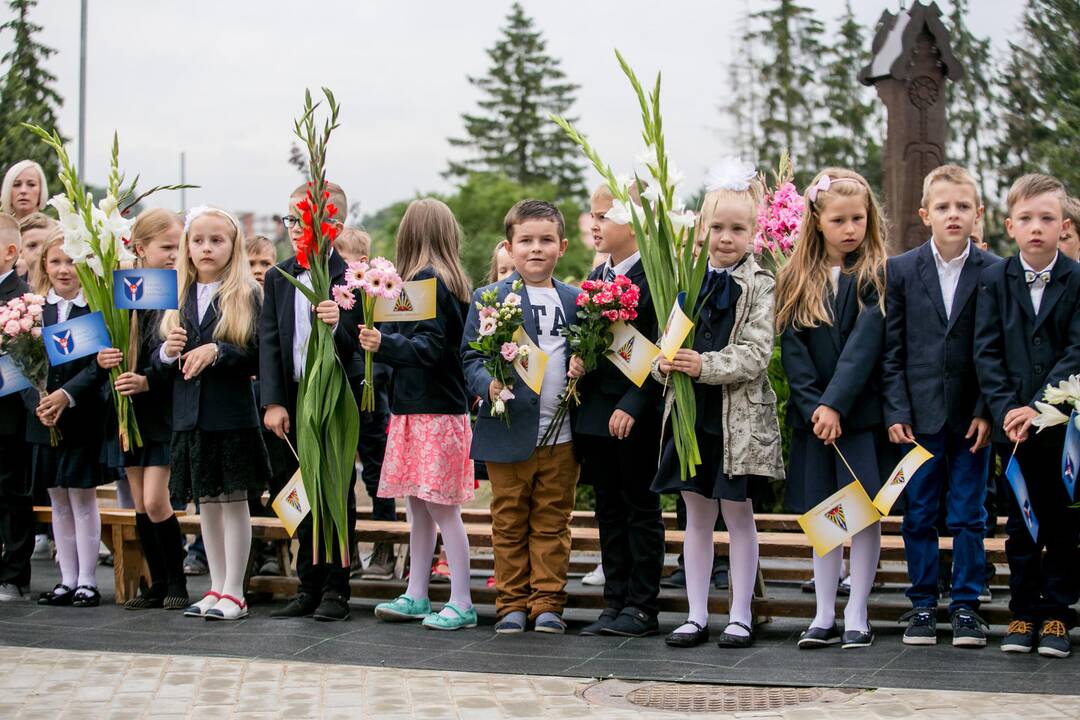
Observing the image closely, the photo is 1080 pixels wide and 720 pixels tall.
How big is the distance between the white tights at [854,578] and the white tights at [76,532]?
3.93m

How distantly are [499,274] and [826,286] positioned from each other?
2.67 m

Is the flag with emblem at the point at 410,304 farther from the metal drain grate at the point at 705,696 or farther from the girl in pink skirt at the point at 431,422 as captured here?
the metal drain grate at the point at 705,696

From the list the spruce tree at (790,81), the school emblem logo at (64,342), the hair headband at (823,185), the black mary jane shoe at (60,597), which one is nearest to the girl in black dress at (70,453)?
the black mary jane shoe at (60,597)

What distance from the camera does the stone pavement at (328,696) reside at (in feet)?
14.7

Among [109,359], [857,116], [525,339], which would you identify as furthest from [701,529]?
[857,116]

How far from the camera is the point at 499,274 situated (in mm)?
7887

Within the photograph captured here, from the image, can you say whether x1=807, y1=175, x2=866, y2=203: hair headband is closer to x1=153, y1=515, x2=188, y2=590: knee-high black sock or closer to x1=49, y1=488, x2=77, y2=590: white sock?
x1=153, y1=515, x2=188, y2=590: knee-high black sock

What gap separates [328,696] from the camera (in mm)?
4836

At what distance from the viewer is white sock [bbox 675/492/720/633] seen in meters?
5.76

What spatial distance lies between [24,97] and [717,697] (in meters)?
12.3

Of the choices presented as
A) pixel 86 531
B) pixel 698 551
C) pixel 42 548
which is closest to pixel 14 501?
pixel 86 531

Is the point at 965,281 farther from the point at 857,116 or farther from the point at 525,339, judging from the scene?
the point at 857,116

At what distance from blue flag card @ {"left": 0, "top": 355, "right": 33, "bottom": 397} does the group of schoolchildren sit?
0.35m

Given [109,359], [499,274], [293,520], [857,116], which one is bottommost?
[293,520]
